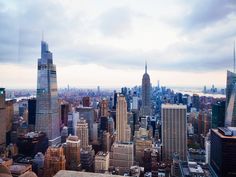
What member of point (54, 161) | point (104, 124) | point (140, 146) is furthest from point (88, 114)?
point (54, 161)

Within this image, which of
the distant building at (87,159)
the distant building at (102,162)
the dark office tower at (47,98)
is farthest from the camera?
the dark office tower at (47,98)

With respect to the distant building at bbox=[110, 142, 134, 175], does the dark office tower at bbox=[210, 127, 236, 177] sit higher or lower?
higher

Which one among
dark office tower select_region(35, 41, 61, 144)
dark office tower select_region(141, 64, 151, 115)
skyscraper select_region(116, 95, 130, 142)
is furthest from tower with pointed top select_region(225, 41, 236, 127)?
dark office tower select_region(35, 41, 61, 144)

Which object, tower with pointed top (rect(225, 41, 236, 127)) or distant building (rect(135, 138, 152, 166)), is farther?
distant building (rect(135, 138, 152, 166))

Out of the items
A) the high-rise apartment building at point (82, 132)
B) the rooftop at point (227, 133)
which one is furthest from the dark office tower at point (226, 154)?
the high-rise apartment building at point (82, 132)

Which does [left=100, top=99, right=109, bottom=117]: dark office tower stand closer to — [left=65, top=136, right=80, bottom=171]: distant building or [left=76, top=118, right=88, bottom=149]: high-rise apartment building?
[left=76, top=118, right=88, bottom=149]: high-rise apartment building

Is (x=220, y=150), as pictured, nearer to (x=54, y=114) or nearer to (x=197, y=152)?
(x=197, y=152)

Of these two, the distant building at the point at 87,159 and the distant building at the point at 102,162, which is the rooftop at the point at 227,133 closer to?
the distant building at the point at 102,162
